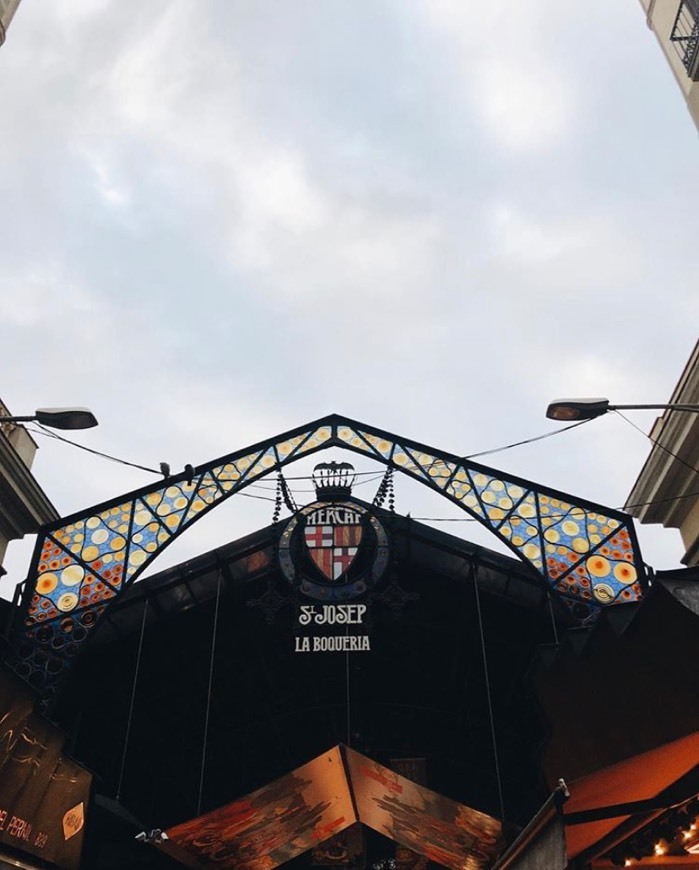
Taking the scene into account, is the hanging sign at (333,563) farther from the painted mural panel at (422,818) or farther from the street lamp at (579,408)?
the street lamp at (579,408)

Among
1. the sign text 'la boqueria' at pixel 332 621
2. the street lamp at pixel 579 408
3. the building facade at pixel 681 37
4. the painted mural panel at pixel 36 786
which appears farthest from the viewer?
the building facade at pixel 681 37

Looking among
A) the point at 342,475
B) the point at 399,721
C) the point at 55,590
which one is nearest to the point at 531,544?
the point at 342,475

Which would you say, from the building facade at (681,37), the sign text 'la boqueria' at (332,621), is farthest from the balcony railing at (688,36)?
the sign text 'la boqueria' at (332,621)

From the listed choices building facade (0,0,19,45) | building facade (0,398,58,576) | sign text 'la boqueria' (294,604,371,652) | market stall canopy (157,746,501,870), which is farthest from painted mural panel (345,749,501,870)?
building facade (0,0,19,45)

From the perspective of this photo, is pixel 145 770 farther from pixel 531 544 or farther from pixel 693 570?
pixel 693 570

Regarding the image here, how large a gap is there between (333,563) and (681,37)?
11388 millimetres

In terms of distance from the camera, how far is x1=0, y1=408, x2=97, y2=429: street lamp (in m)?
9.52

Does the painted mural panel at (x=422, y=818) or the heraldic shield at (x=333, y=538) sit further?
the heraldic shield at (x=333, y=538)

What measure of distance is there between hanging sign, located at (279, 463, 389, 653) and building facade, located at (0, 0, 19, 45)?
38.1 ft

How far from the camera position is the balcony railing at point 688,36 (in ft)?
41.1

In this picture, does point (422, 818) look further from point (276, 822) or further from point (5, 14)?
point (5, 14)

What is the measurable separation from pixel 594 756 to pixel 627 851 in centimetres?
114

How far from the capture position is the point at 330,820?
12312 mm

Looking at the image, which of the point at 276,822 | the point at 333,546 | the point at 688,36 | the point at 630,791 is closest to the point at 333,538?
the point at 333,546
